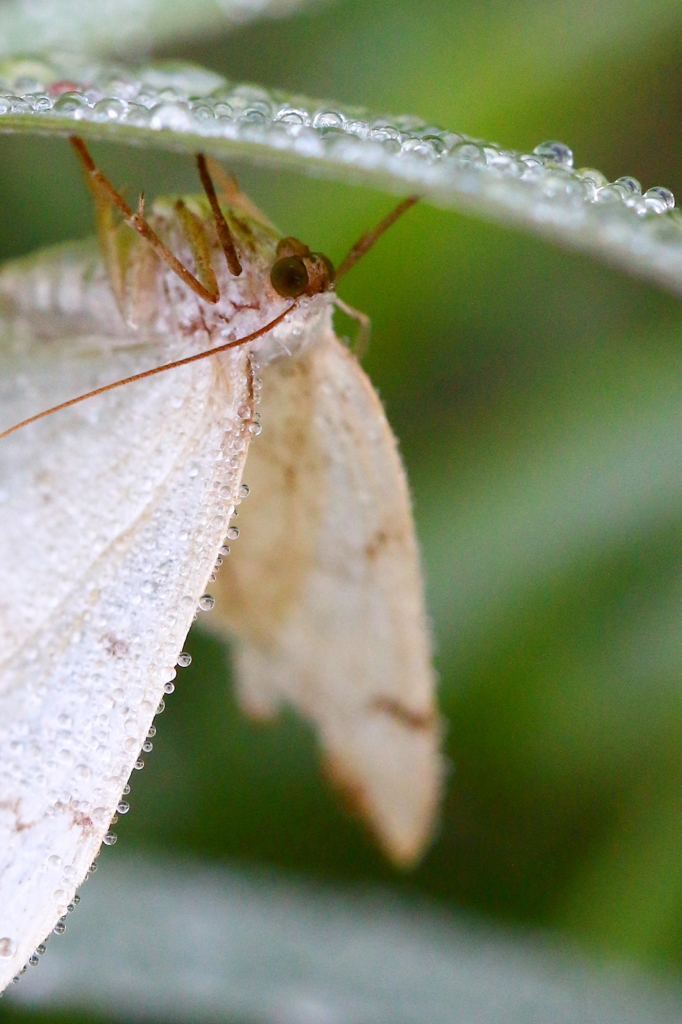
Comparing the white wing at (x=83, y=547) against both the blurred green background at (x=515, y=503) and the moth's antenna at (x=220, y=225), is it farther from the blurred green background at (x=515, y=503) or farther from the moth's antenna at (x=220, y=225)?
the blurred green background at (x=515, y=503)

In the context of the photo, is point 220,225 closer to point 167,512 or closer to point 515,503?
point 167,512

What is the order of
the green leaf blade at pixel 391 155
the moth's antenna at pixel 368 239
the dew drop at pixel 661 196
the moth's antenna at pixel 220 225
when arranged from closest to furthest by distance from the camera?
1. the green leaf blade at pixel 391 155
2. the dew drop at pixel 661 196
3. the moth's antenna at pixel 220 225
4. the moth's antenna at pixel 368 239

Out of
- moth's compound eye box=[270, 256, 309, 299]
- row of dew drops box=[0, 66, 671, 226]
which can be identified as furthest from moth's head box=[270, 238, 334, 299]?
row of dew drops box=[0, 66, 671, 226]

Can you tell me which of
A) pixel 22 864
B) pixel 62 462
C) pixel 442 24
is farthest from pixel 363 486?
pixel 442 24

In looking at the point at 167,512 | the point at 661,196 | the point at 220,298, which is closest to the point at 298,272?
the point at 220,298

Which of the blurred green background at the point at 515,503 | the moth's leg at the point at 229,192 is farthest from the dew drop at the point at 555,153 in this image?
the blurred green background at the point at 515,503
